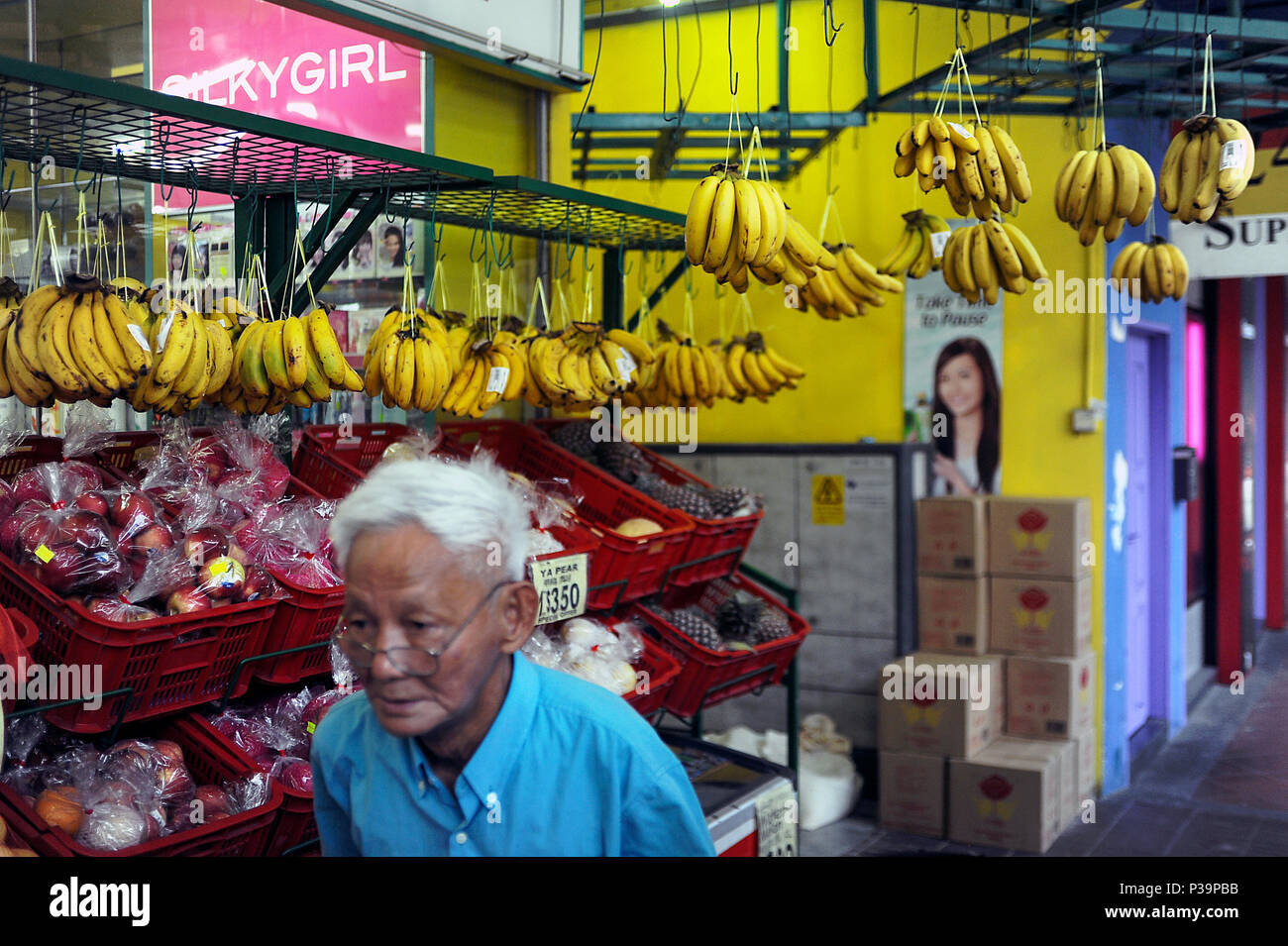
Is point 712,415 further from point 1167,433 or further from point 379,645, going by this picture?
point 379,645

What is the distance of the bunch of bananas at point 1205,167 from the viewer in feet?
10.6

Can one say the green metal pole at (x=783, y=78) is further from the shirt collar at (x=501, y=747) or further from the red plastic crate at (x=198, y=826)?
the shirt collar at (x=501, y=747)

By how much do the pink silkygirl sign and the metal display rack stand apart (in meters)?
0.78

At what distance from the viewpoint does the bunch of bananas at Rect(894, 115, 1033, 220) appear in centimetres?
328

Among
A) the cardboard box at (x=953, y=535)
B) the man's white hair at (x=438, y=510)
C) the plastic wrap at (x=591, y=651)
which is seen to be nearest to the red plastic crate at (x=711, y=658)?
the plastic wrap at (x=591, y=651)

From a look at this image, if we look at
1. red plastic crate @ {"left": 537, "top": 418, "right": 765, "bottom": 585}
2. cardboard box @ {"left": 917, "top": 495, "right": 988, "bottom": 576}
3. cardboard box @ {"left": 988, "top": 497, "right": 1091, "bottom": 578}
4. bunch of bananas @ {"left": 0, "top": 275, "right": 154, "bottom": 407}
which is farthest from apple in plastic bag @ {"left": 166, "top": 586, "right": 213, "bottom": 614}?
cardboard box @ {"left": 988, "top": 497, "right": 1091, "bottom": 578}

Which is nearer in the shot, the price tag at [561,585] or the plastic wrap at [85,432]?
the plastic wrap at [85,432]

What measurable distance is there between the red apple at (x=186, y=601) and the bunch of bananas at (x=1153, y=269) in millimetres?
3964

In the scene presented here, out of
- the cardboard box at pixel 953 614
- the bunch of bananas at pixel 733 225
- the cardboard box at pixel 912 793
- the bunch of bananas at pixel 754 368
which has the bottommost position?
the cardboard box at pixel 912 793

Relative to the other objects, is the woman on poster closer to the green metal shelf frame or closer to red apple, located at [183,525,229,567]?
the green metal shelf frame

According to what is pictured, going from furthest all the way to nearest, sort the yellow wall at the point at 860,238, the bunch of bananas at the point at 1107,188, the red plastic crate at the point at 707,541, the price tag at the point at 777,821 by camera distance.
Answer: the yellow wall at the point at 860,238 → the red plastic crate at the point at 707,541 → the price tag at the point at 777,821 → the bunch of bananas at the point at 1107,188
